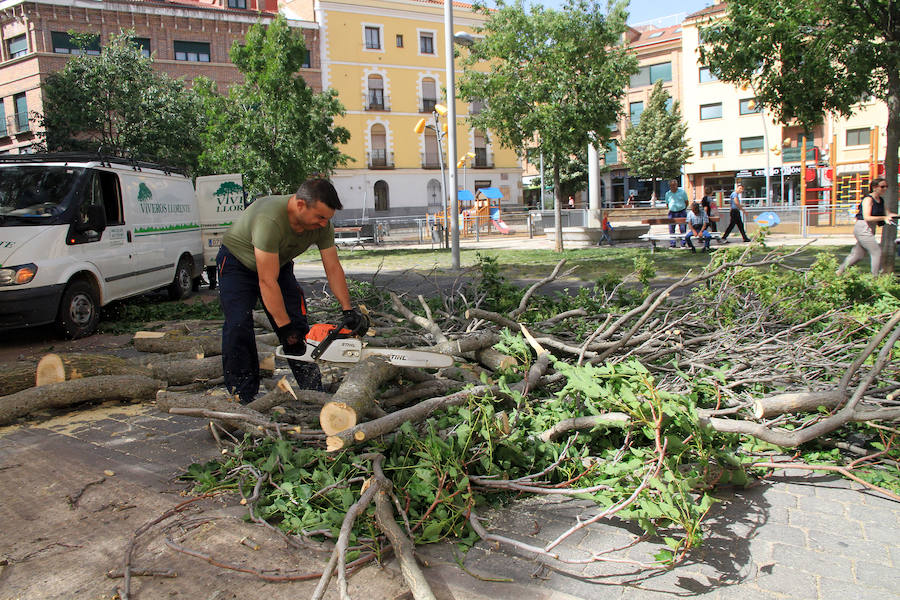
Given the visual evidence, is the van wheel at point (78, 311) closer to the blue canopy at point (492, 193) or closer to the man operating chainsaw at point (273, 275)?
the man operating chainsaw at point (273, 275)

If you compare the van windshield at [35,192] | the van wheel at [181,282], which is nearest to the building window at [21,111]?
the van wheel at [181,282]

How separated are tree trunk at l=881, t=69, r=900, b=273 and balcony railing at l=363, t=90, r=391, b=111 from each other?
127 feet

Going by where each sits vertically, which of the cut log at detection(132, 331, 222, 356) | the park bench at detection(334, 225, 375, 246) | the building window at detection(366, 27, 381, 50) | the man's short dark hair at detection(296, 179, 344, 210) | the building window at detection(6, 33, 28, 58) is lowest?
the cut log at detection(132, 331, 222, 356)

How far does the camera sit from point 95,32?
101ft

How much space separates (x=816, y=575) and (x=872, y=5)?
9.34 m

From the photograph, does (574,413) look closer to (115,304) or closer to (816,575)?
(816,575)

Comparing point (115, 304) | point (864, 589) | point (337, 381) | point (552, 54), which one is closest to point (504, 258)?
point (552, 54)

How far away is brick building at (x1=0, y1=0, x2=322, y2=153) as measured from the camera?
108 feet

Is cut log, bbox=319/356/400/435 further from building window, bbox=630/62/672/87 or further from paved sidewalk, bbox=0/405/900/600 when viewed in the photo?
building window, bbox=630/62/672/87

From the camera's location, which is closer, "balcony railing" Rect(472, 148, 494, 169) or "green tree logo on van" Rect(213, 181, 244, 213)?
"green tree logo on van" Rect(213, 181, 244, 213)

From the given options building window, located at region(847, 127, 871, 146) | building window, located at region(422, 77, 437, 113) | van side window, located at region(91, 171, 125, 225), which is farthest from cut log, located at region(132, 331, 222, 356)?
building window, located at region(847, 127, 871, 146)

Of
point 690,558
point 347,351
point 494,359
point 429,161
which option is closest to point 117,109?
point 347,351

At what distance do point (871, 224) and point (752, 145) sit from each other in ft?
132

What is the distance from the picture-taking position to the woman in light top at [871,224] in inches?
345
